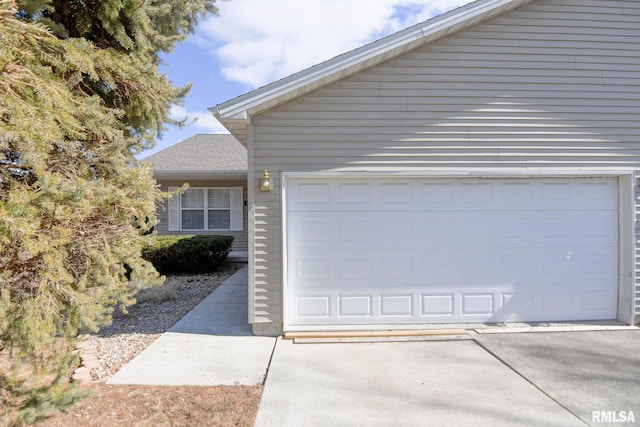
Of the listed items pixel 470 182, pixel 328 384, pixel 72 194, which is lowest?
pixel 328 384

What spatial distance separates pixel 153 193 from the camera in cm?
418

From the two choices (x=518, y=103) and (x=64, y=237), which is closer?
(x=64, y=237)

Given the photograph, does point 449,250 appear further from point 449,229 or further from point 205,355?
point 205,355

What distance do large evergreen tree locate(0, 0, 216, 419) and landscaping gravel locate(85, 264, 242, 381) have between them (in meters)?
0.66

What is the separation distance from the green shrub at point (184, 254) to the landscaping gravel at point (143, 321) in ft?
1.75

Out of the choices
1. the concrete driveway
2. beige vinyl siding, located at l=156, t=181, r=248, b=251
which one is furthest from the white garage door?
beige vinyl siding, located at l=156, t=181, r=248, b=251

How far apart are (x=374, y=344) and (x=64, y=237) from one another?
371 centimetres

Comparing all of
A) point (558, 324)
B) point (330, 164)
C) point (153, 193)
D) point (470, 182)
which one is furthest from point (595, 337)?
point (153, 193)

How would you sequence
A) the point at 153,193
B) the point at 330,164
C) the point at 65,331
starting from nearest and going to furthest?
the point at 65,331 → the point at 153,193 → the point at 330,164

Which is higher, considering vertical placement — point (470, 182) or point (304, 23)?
point (304, 23)

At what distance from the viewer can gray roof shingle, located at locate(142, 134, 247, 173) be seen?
1152 centimetres

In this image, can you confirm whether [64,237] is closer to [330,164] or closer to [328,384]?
[328,384]

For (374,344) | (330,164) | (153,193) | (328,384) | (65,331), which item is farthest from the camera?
(330,164)
